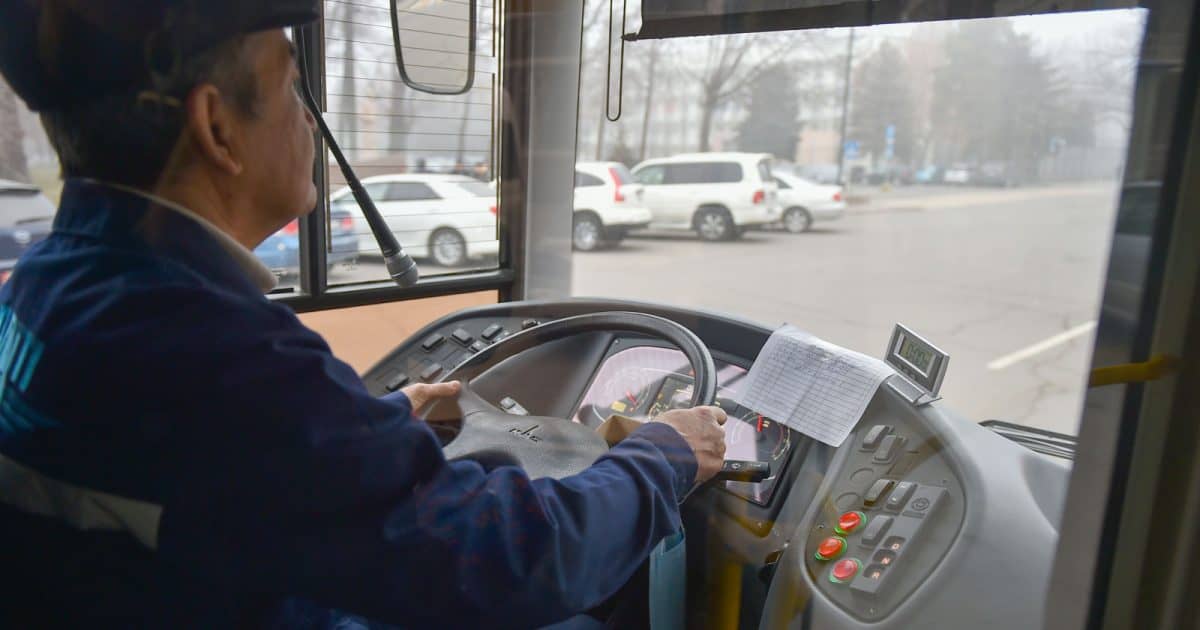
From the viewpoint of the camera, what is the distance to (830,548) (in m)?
1.29

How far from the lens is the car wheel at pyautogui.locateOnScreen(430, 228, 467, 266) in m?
1.77

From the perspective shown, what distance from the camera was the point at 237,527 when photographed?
2.27 feet

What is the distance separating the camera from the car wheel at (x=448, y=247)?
1.77 m

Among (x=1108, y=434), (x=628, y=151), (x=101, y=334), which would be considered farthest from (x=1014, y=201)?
(x=101, y=334)

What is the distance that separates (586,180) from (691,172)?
0.89 feet

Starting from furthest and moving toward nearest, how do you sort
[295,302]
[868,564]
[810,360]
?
1. [295,302]
2. [810,360]
3. [868,564]

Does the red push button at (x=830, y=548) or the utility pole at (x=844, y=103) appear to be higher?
the utility pole at (x=844, y=103)

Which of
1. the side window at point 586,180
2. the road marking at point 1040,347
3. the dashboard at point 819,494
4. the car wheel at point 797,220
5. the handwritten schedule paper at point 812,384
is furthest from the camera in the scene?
the car wheel at point 797,220

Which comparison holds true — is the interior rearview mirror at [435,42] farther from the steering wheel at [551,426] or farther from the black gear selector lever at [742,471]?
the black gear selector lever at [742,471]

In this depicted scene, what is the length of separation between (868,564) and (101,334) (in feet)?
3.35

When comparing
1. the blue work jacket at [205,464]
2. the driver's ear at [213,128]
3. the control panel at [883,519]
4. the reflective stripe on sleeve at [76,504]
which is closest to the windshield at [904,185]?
the control panel at [883,519]

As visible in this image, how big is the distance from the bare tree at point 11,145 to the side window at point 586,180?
1.00 meters

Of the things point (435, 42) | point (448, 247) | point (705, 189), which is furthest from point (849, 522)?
point (435, 42)

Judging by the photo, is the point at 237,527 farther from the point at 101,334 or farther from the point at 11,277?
the point at 11,277
